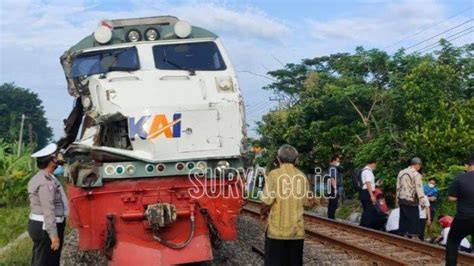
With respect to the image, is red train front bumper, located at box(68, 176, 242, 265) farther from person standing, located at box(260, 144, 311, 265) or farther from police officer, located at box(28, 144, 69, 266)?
person standing, located at box(260, 144, 311, 265)

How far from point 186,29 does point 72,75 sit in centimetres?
164

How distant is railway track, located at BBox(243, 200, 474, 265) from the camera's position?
8434mm

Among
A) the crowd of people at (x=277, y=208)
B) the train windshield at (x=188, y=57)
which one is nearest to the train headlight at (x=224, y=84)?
the train windshield at (x=188, y=57)

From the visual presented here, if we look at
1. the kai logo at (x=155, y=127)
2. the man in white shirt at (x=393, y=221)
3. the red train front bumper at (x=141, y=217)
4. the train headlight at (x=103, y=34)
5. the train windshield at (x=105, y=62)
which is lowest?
the man in white shirt at (x=393, y=221)

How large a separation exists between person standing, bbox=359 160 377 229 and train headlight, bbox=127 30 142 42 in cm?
537

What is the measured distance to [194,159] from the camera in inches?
271

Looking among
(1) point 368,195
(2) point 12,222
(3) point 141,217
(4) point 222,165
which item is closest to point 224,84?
(4) point 222,165

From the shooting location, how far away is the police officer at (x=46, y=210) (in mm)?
6219

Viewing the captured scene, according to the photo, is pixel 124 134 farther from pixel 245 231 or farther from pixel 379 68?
pixel 379 68

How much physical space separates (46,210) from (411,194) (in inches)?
236

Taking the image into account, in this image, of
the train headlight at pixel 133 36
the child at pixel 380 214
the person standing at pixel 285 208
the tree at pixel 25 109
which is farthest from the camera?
the tree at pixel 25 109

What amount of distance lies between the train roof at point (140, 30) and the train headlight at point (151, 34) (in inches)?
1.7

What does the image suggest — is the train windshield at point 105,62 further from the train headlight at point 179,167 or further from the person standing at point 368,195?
the person standing at point 368,195

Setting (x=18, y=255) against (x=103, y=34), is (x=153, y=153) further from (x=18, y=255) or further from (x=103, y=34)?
(x=18, y=255)
